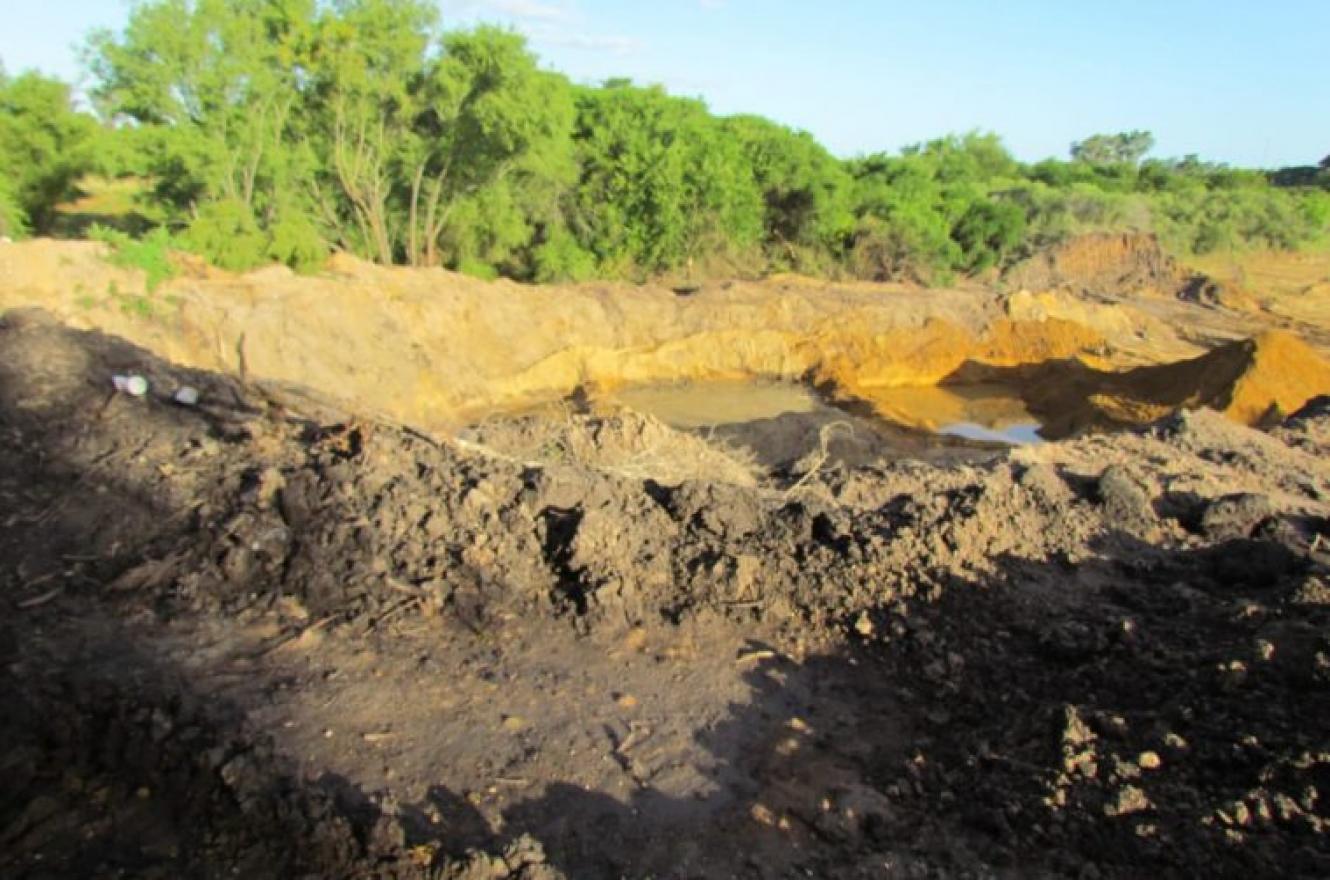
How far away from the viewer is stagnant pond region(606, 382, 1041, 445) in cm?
1908

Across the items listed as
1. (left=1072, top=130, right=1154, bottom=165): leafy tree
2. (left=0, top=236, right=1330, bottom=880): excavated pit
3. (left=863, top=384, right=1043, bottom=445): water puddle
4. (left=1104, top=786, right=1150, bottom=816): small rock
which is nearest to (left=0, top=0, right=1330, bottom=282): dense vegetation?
(left=863, top=384, right=1043, bottom=445): water puddle

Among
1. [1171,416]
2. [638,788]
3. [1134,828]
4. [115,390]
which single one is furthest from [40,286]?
[1171,416]

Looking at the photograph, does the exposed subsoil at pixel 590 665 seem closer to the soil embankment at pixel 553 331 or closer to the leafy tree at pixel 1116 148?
the soil embankment at pixel 553 331

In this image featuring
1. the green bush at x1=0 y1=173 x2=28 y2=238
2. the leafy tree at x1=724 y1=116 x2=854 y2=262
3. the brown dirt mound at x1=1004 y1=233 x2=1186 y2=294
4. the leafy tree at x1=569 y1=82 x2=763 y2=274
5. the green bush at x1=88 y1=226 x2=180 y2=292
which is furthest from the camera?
the brown dirt mound at x1=1004 y1=233 x2=1186 y2=294

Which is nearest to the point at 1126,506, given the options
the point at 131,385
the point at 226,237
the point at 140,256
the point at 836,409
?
the point at 131,385

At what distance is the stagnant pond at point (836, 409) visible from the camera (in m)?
19.1

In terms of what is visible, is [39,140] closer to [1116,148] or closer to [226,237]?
[226,237]

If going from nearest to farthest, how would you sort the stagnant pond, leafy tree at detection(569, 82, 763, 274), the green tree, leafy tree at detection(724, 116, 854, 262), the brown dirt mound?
the green tree < the stagnant pond < leafy tree at detection(569, 82, 763, 274) < leafy tree at detection(724, 116, 854, 262) < the brown dirt mound

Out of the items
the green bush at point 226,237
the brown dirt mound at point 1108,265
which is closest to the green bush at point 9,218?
the green bush at point 226,237

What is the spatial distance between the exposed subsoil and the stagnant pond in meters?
10.7

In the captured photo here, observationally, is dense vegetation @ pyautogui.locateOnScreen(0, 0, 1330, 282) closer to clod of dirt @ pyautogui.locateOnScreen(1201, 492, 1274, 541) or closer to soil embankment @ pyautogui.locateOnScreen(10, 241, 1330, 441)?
soil embankment @ pyautogui.locateOnScreen(10, 241, 1330, 441)

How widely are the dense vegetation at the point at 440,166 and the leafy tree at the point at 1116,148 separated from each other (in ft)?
142

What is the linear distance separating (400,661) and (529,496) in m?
1.76

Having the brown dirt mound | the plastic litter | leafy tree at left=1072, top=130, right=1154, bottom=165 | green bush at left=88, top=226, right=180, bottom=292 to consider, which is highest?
leafy tree at left=1072, top=130, right=1154, bottom=165
